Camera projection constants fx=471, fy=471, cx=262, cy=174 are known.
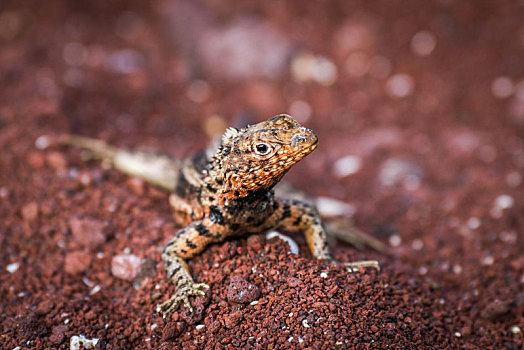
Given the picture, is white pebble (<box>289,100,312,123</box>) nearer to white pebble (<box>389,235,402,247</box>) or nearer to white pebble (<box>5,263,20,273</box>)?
white pebble (<box>389,235,402,247</box>)

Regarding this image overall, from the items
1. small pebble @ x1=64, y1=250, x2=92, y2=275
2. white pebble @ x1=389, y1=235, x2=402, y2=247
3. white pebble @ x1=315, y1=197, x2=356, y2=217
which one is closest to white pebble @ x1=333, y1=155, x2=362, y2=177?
white pebble @ x1=315, y1=197, x2=356, y2=217

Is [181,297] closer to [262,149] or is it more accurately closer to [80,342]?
[80,342]

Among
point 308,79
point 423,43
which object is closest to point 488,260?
point 308,79

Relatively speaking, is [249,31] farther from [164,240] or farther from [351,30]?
[164,240]

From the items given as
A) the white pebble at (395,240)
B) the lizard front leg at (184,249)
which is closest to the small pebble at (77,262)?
the lizard front leg at (184,249)

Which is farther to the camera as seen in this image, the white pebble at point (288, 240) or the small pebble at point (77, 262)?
the small pebble at point (77, 262)

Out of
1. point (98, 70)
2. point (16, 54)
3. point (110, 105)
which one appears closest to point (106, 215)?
point (110, 105)

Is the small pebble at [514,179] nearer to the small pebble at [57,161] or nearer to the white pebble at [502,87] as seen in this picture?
the white pebble at [502,87]
